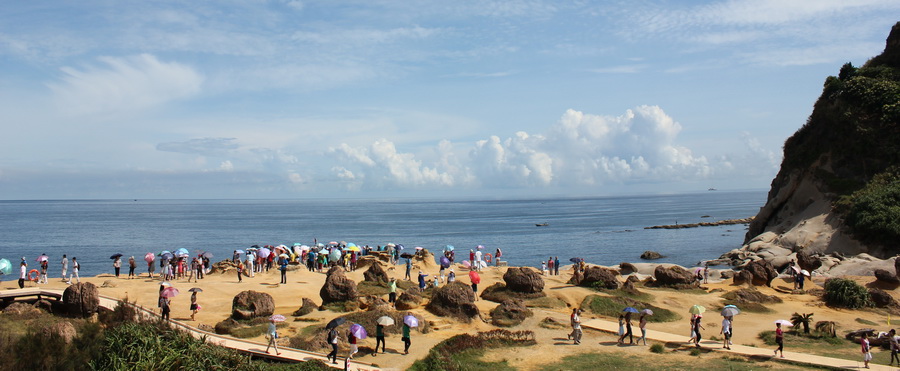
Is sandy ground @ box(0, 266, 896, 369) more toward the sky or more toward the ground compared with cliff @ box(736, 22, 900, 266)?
more toward the ground

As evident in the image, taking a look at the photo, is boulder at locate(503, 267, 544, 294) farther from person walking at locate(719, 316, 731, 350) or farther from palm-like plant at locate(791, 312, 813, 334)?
palm-like plant at locate(791, 312, 813, 334)

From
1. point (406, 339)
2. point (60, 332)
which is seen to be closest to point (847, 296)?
point (406, 339)

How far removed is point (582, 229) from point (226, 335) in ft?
346

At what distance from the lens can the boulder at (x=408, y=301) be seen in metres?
32.1

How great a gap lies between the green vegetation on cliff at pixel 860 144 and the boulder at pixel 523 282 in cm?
3741

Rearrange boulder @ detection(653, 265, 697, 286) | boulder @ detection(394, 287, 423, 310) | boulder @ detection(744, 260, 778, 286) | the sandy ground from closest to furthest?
the sandy ground → boulder @ detection(394, 287, 423, 310) → boulder @ detection(653, 265, 697, 286) → boulder @ detection(744, 260, 778, 286)

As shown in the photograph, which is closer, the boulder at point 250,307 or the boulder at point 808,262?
the boulder at point 250,307

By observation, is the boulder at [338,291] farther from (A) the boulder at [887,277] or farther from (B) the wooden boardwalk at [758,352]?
(A) the boulder at [887,277]

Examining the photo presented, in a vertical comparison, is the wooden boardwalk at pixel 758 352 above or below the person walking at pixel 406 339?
below

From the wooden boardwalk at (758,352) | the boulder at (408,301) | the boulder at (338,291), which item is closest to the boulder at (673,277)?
the wooden boardwalk at (758,352)

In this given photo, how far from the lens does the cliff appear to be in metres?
57.0

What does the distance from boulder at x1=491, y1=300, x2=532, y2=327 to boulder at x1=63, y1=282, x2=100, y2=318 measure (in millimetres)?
17909

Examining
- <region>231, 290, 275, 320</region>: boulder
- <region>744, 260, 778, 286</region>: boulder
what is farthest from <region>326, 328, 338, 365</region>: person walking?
<region>744, 260, 778, 286</region>: boulder

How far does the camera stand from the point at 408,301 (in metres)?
32.5
